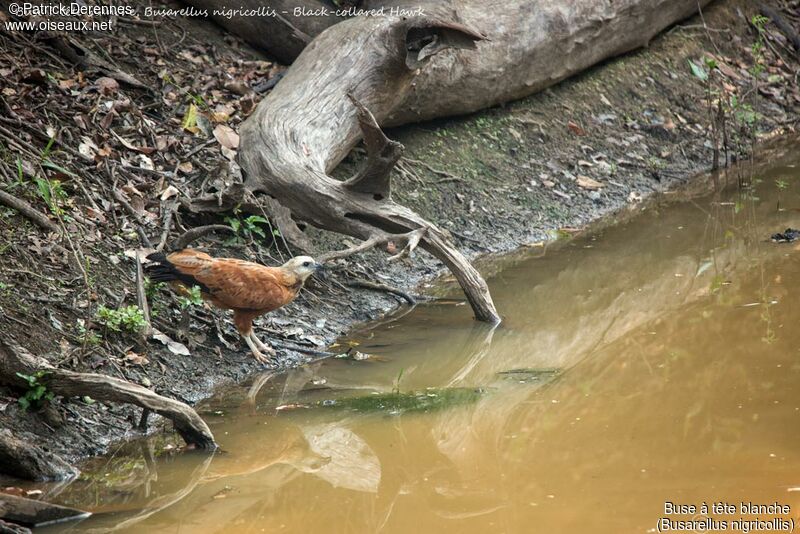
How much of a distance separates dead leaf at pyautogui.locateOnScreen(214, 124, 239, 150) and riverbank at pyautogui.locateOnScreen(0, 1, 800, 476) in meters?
0.03

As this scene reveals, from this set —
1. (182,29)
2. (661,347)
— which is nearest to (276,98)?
(182,29)

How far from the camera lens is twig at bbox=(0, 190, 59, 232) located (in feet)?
19.4

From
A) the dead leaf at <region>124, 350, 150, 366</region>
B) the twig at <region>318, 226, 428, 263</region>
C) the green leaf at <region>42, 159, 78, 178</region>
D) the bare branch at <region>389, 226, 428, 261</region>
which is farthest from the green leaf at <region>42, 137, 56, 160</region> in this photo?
the bare branch at <region>389, 226, 428, 261</region>

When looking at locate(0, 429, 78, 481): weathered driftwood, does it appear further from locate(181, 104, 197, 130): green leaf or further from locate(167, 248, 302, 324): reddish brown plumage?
locate(181, 104, 197, 130): green leaf

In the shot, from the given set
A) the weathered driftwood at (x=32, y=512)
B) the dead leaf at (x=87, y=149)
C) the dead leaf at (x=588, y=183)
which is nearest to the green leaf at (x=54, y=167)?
the dead leaf at (x=87, y=149)

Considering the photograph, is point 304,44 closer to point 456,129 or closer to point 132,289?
point 456,129

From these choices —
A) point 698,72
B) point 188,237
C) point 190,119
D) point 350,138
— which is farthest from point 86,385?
point 698,72

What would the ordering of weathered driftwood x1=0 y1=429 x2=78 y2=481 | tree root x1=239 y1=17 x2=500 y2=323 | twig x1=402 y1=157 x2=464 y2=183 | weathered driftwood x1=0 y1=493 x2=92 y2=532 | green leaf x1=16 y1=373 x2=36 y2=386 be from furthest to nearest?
twig x1=402 y1=157 x2=464 y2=183, tree root x1=239 y1=17 x2=500 y2=323, green leaf x1=16 y1=373 x2=36 y2=386, weathered driftwood x1=0 y1=429 x2=78 y2=481, weathered driftwood x1=0 y1=493 x2=92 y2=532

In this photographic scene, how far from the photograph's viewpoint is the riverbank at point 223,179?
18.0ft

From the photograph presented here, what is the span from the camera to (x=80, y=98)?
7.34 m

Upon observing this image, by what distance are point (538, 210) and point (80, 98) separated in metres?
4.09

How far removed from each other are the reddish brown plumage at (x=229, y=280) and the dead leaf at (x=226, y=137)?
1908 mm

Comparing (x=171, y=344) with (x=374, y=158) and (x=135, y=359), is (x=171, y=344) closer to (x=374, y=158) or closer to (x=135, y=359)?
(x=135, y=359)

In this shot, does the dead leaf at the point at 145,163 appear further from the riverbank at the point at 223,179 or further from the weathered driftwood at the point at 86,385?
the weathered driftwood at the point at 86,385
